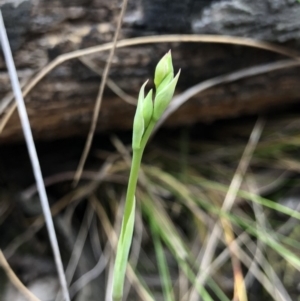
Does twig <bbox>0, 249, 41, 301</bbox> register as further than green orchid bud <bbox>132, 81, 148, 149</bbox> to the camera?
Yes

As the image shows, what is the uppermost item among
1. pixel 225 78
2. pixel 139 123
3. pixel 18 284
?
pixel 139 123

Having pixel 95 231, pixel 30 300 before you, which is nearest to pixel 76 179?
pixel 95 231

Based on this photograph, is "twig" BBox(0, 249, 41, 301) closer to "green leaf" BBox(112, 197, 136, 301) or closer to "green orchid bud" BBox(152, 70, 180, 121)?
"green leaf" BBox(112, 197, 136, 301)

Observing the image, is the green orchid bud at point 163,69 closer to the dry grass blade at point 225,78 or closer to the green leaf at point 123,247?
the green leaf at point 123,247

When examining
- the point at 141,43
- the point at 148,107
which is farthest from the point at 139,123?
the point at 141,43

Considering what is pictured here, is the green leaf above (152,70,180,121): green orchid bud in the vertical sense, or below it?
below

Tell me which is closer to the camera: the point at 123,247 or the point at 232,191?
the point at 123,247

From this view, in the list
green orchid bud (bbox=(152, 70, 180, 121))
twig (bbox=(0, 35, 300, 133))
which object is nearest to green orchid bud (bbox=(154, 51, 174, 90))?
green orchid bud (bbox=(152, 70, 180, 121))

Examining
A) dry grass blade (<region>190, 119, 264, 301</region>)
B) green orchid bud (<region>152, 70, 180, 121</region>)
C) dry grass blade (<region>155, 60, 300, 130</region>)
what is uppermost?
green orchid bud (<region>152, 70, 180, 121</region>)

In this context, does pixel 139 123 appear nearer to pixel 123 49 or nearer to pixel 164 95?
pixel 164 95
